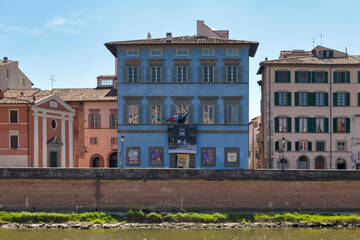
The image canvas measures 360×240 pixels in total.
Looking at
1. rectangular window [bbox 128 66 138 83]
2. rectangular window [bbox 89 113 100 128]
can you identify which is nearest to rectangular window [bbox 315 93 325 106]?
rectangular window [bbox 128 66 138 83]

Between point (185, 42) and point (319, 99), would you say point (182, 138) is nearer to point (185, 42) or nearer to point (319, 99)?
point (185, 42)

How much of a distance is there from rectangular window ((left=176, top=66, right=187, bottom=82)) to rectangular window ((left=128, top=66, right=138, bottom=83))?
346 centimetres

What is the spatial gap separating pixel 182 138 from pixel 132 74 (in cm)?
675

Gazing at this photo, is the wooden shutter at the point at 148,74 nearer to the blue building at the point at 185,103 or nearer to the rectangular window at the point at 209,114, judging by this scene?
the blue building at the point at 185,103

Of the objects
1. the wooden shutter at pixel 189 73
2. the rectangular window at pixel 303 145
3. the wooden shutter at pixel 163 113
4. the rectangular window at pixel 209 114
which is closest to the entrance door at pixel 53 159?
the wooden shutter at pixel 163 113

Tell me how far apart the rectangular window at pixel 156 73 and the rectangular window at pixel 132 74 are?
1.34m

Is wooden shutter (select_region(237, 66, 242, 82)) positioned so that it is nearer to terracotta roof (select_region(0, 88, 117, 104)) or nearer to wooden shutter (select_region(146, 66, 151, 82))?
wooden shutter (select_region(146, 66, 151, 82))

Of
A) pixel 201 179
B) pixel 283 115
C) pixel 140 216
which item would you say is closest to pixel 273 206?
pixel 201 179

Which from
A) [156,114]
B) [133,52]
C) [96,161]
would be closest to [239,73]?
[156,114]

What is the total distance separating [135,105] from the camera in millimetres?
35688

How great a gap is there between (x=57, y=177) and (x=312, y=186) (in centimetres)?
1725

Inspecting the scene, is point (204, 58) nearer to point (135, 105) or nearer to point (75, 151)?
point (135, 105)

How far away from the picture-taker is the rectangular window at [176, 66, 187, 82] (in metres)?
35.7

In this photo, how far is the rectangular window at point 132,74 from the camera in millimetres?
35844
